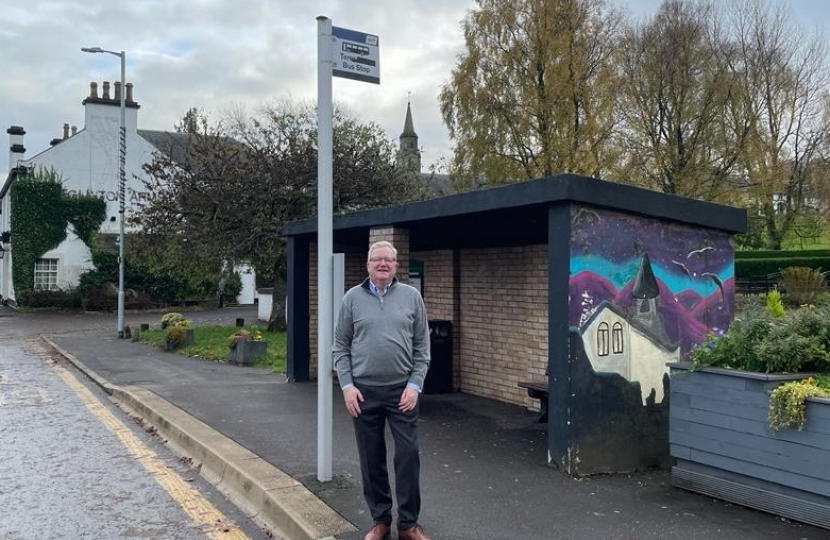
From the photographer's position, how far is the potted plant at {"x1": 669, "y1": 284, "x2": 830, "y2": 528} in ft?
15.1

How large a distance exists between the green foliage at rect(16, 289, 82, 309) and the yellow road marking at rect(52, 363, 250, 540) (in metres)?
27.8

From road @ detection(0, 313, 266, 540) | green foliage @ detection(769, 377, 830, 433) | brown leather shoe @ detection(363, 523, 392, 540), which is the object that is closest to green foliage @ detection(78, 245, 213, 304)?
road @ detection(0, 313, 266, 540)

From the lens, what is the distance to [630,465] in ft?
20.0

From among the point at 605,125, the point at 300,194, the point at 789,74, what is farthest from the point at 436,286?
the point at 789,74

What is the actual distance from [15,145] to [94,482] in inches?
1691

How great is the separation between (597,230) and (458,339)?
473 cm

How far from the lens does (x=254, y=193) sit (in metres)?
19.5

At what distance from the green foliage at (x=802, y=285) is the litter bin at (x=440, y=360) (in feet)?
50.2

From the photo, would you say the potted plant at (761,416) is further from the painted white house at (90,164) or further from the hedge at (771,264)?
the painted white house at (90,164)

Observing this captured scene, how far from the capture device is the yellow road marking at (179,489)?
505 centimetres

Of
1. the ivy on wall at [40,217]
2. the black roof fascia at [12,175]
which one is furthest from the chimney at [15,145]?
the ivy on wall at [40,217]

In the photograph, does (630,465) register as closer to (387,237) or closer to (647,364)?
(647,364)

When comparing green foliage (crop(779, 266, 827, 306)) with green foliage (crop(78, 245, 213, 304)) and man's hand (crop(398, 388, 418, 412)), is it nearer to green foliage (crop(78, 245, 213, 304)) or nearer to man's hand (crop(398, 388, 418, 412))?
man's hand (crop(398, 388, 418, 412))

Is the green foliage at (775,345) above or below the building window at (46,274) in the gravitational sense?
below
